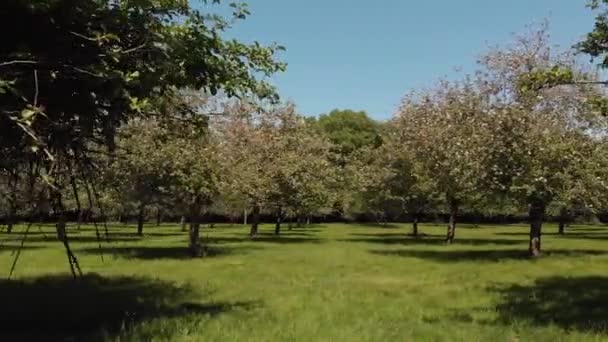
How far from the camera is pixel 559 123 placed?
104ft

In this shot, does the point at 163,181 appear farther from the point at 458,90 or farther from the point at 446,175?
the point at 458,90

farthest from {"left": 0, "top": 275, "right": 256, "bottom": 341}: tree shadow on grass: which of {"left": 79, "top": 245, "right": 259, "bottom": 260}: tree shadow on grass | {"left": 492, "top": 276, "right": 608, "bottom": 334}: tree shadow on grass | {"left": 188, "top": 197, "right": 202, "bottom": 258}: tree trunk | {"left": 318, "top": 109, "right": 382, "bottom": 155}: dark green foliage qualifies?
{"left": 318, "top": 109, "right": 382, "bottom": 155}: dark green foliage

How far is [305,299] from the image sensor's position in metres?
16.6

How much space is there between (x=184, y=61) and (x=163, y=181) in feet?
66.7

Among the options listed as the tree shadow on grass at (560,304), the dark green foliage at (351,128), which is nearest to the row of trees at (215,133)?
the tree shadow on grass at (560,304)

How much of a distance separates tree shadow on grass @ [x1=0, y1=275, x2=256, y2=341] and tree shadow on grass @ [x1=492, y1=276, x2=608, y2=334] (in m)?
5.91

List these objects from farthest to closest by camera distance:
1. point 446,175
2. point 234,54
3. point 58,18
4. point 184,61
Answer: point 446,175
point 234,54
point 184,61
point 58,18

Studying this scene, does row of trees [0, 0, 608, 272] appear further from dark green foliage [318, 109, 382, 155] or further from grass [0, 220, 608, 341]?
dark green foliage [318, 109, 382, 155]

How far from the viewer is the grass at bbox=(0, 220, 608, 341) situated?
12.0 m

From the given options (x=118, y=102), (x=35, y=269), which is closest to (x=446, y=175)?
(x=35, y=269)

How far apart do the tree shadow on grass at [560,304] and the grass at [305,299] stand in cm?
3

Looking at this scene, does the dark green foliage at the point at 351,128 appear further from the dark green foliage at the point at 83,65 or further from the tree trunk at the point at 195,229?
A: the dark green foliage at the point at 83,65

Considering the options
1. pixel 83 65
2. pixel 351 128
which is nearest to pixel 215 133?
pixel 83 65

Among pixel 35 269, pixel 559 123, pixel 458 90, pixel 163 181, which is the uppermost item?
pixel 458 90
